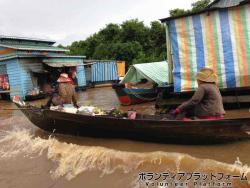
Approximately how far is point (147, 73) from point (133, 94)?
1.08m

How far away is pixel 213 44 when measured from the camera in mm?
9359

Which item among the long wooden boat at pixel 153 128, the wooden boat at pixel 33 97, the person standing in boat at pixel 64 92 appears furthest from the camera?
the wooden boat at pixel 33 97

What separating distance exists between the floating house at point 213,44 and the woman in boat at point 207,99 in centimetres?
334

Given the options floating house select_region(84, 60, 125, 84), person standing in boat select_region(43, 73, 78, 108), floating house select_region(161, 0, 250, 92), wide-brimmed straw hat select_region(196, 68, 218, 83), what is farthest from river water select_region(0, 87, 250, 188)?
floating house select_region(84, 60, 125, 84)

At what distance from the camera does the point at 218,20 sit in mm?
9250

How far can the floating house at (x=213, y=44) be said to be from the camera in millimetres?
9086

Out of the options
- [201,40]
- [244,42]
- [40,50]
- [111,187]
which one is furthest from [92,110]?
[40,50]

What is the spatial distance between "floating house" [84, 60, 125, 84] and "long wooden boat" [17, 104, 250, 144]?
16.1 m

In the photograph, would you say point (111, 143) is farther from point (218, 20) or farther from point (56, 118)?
point (218, 20)

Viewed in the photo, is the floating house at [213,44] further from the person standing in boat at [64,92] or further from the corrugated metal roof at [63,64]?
the corrugated metal roof at [63,64]

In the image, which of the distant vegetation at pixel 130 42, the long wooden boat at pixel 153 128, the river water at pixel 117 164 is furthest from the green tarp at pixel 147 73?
the distant vegetation at pixel 130 42

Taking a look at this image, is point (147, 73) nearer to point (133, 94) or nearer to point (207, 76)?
point (133, 94)

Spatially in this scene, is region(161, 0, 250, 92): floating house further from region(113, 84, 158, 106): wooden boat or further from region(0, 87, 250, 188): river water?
region(0, 87, 250, 188): river water

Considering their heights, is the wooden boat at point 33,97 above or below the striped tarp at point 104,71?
below
